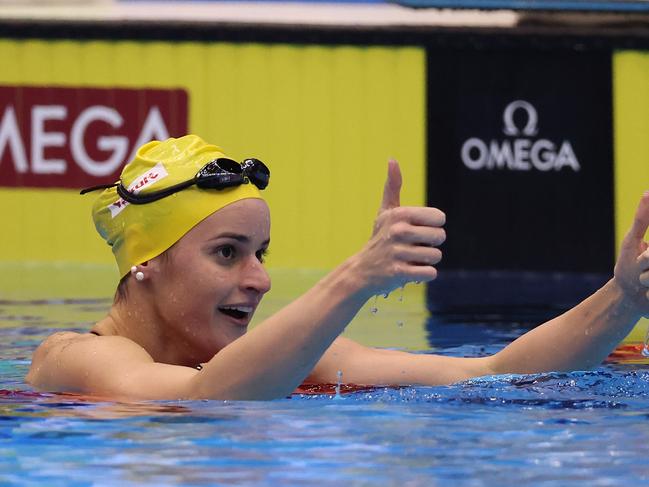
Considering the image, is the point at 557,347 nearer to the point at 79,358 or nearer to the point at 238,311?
the point at 238,311

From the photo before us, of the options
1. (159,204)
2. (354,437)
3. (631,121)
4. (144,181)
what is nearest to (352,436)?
(354,437)

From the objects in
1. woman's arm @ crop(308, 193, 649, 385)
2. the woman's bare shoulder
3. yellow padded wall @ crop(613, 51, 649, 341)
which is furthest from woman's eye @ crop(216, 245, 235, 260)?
yellow padded wall @ crop(613, 51, 649, 341)

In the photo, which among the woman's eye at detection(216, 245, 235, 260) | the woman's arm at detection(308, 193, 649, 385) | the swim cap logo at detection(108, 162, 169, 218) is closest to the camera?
the woman's arm at detection(308, 193, 649, 385)

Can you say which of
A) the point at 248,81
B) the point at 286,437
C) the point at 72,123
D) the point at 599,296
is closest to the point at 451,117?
the point at 248,81

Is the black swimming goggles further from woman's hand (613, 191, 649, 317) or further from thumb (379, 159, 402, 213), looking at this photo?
woman's hand (613, 191, 649, 317)

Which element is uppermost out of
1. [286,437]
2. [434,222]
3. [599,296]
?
[434,222]

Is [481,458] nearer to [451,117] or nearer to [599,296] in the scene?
[599,296]

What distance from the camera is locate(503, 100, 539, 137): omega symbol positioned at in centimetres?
991

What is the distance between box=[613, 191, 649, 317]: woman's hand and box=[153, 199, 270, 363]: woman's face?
100 cm

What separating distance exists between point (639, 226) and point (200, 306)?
1.24m

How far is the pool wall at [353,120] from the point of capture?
9758 mm

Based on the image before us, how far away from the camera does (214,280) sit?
3.86m

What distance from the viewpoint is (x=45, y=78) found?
9844 millimetres

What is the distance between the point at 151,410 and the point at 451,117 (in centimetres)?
658
